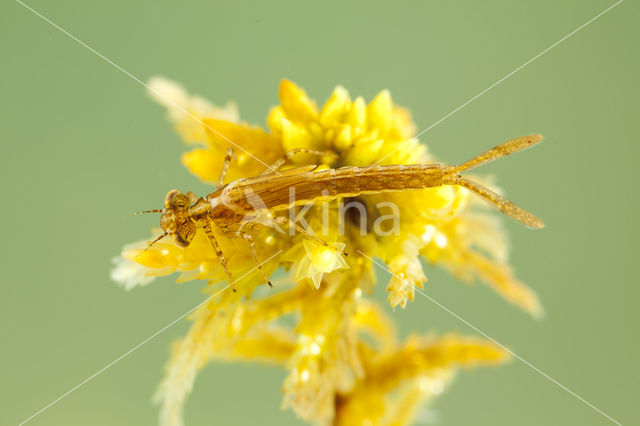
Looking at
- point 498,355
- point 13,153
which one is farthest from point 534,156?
point 13,153

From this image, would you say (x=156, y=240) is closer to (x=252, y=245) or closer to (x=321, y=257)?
(x=252, y=245)

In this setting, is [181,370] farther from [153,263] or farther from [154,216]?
[154,216]

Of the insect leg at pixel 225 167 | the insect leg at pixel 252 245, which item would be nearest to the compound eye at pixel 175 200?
the insect leg at pixel 225 167

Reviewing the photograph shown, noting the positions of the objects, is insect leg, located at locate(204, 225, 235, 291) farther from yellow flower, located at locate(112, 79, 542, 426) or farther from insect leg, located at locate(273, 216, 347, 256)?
insect leg, located at locate(273, 216, 347, 256)

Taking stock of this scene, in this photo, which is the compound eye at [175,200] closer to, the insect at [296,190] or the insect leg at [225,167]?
the insect at [296,190]

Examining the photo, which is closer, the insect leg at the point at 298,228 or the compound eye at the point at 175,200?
the insect leg at the point at 298,228

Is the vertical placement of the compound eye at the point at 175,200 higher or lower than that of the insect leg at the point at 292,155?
higher

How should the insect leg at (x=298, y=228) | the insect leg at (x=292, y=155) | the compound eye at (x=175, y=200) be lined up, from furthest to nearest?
the compound eye at (x=175, y=200) < the insect leg at (x=292, y=155) < the insect leg at (x=298, y=228)
